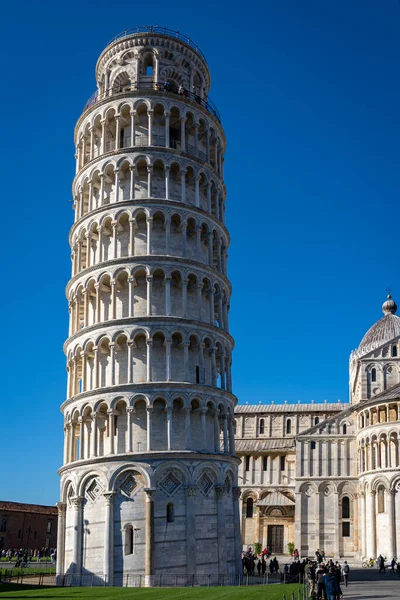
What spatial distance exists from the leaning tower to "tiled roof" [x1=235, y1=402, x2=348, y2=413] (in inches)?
1866

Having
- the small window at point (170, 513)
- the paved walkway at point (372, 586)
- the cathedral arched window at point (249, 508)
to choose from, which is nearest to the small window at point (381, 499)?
the paved walkway at point (372, 586)

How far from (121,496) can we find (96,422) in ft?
14.7

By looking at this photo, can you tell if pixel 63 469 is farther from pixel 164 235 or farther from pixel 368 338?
pixel 368 338

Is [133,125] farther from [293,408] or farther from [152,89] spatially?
[293,408]

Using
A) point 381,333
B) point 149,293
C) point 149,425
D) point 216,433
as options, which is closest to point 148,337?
point 149,293

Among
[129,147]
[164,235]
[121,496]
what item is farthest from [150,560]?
[129,147]

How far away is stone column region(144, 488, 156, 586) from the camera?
39875 mm

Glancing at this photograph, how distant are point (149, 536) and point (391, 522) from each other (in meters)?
31.7

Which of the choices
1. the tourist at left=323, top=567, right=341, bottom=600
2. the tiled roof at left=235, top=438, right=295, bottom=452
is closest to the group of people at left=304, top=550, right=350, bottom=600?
the tourist at left=323, top=567, right=341, bottom=600

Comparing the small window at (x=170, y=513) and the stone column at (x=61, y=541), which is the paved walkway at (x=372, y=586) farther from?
the stone column at (x=61, y=541)

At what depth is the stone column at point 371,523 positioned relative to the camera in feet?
220

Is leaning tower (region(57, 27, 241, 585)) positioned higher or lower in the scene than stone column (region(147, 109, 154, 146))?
lower

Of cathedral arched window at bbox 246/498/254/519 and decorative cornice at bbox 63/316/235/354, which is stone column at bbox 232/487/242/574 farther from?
cathedral arched window at bbox 246/498/254/519

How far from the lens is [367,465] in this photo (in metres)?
70.4
